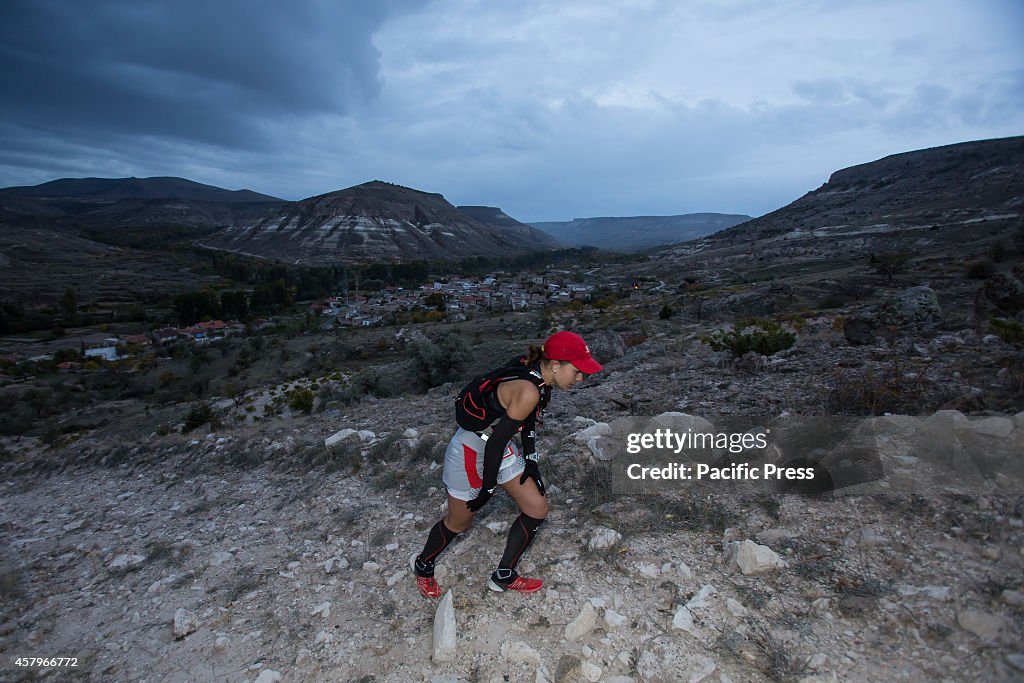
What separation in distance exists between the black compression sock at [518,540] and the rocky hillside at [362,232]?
106 m

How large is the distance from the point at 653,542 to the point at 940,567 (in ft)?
5.14

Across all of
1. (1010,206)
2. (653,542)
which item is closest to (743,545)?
(653,542)

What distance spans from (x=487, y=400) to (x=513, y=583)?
126 cm

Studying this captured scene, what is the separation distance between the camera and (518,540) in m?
3.05

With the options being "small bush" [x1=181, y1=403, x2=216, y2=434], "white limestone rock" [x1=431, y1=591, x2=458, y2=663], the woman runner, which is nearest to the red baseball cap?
the woman runner

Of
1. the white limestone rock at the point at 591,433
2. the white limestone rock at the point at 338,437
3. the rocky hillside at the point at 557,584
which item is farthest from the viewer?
the white limestone rock at the point at 338,437

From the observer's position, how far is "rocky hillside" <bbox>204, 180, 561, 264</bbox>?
112688mm

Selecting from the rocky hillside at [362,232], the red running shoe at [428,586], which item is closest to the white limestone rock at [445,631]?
the red running shoe at [428,586]

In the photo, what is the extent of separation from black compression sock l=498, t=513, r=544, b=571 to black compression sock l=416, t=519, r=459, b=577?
0.39 meters

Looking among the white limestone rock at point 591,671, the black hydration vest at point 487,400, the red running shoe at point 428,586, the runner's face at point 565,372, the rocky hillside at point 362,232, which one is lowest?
the red running shoe at point 428,586

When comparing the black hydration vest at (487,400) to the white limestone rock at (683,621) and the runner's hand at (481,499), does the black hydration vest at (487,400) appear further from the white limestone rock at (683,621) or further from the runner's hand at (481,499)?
the white limestone rock at (683,621)

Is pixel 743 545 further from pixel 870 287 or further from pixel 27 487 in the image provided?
pixel 870 287

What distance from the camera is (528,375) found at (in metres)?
2.76

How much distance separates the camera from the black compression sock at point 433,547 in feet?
10.5
